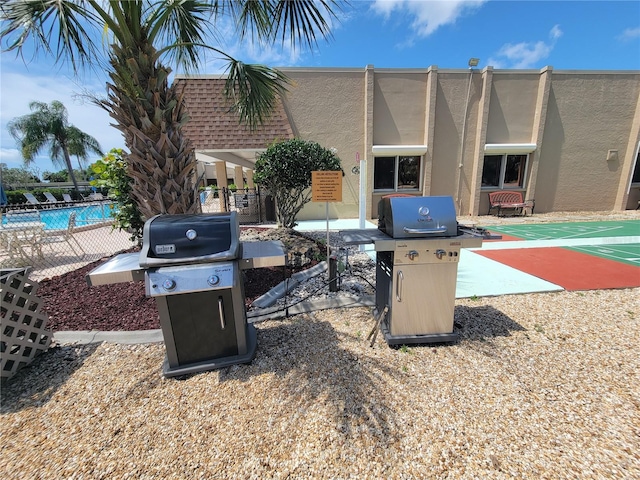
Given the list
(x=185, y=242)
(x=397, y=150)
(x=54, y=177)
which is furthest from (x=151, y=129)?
(x=54, y=177)

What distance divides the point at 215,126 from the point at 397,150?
22.6ft

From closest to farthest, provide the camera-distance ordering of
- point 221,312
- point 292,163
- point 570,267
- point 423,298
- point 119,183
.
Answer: point 221,312
point 423,298
point 570,267
point 119,183
point 292,163

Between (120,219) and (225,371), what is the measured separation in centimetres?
460

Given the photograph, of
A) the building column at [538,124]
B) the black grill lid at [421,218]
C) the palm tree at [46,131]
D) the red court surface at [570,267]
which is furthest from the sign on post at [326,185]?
the palm tree at [46,131]

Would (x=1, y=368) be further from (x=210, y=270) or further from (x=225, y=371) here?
(x=210, y=270)

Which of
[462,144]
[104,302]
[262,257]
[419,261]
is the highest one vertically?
[462,144]

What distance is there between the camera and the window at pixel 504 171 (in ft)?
37.7

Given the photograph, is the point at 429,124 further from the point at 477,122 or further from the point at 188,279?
the point at 188,279

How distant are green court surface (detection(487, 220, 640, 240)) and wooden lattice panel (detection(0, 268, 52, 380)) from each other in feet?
32.2

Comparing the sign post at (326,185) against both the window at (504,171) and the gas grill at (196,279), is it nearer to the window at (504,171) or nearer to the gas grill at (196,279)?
the gas grill at (196,279)

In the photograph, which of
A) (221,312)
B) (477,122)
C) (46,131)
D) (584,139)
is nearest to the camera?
(221,312)

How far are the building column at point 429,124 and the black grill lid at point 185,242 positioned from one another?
33.0ft

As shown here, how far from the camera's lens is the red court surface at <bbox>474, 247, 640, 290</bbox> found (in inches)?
168

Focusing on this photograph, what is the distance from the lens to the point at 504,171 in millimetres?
11492
